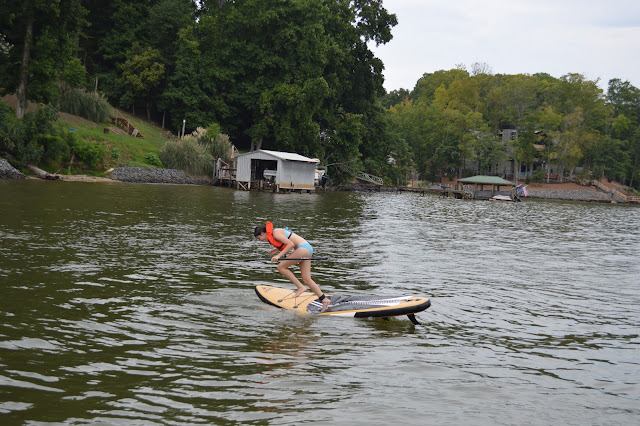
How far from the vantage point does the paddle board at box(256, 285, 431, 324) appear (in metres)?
11.5

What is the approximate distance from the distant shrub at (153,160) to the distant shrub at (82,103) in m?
8.35

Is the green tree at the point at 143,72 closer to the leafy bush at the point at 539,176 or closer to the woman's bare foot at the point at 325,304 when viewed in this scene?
the woman's bare foot at the point at 325,304

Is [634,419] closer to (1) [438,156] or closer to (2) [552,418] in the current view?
(2) [552,418]

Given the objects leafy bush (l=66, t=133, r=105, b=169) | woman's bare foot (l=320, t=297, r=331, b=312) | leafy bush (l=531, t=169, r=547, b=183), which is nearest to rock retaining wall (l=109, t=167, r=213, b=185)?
leafy bush (l=66, t=133, r=105, b=169)

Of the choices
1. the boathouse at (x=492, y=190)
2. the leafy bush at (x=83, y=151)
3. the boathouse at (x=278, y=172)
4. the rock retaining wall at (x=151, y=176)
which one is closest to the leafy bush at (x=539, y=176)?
the boathouse at (x=492, y=190)

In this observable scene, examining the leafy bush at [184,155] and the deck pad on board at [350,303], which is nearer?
the deck pad on board at [350,303]

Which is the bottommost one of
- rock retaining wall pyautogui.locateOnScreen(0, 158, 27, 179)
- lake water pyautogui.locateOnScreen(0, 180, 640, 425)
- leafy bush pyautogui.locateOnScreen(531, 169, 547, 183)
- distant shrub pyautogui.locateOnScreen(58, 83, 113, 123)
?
lake water pyautogui.locateOnScreen(0, 180, 640, 425)

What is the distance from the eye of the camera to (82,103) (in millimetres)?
61844

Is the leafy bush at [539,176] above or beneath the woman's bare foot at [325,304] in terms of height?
above

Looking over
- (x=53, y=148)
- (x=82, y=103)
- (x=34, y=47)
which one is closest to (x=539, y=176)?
(x=82, y=103)

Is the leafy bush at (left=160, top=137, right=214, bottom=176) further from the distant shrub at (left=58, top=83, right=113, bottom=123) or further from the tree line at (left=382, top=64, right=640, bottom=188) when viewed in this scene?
the tree line at (left=382, top=64, right=640, bottom=188)

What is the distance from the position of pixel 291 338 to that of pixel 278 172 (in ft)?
168

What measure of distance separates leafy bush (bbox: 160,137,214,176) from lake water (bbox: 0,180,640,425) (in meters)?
39.4

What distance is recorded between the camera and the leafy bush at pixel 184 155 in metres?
61.5
